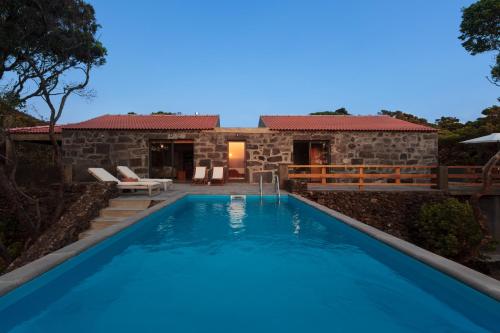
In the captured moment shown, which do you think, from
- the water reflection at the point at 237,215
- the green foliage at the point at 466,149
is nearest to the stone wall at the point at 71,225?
the water reflection at the point at 237,215

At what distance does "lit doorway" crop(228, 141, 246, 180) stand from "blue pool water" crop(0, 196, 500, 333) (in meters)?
10.5

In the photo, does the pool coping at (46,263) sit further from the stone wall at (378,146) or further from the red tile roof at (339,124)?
the stone wall at (378,146)

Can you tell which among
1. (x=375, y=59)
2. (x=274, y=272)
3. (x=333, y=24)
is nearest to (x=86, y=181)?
(x=274, y=272)

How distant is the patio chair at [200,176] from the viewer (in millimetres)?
13500

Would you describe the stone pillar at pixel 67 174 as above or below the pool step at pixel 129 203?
above

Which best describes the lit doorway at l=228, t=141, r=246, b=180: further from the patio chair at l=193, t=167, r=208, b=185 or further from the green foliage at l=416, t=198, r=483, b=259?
the green foliage at l=416, t=198, r=483, b=259

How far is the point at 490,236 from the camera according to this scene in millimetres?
10109

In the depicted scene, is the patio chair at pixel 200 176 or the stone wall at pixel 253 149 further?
the stone wall at pixel 253 149

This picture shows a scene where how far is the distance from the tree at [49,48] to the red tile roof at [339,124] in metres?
8.55

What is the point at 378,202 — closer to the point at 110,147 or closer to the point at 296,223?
the point at 296,223

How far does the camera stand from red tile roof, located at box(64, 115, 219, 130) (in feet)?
45.3

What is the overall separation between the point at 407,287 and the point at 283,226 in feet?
10.7

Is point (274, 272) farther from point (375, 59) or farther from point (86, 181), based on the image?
point (375, 59)

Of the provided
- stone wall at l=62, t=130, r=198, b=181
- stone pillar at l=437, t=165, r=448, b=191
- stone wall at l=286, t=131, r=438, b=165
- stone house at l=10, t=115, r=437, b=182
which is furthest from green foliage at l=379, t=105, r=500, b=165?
stone wall at l=62, t=130, r=198, b=181
